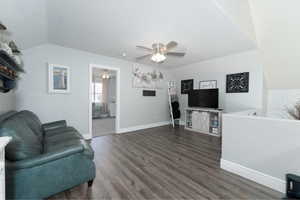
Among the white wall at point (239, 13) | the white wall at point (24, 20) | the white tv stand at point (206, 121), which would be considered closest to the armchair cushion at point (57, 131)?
the white wall at point (24, 20)

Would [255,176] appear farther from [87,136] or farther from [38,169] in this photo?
[87,136]

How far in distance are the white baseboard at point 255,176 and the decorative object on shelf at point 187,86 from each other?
3294mm

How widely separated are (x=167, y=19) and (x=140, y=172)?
263 cm

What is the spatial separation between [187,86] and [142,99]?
184cm

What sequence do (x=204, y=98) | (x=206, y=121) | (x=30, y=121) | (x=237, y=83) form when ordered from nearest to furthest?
(x=30, y=121), (x=237, y=83), (x=206, y=121), (x=204, y=98)

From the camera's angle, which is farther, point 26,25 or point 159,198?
point 26,25

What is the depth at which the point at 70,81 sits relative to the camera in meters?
3.53

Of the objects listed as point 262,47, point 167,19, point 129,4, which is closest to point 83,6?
point 129,4

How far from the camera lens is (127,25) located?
2.60 m

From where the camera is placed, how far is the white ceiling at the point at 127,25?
81.3 inches

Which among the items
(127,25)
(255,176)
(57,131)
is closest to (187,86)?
(127,25)

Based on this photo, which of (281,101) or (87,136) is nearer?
(281,101)

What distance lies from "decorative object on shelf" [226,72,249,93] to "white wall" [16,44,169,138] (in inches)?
113

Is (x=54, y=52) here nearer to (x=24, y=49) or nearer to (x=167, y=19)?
(x=24, y=49)
